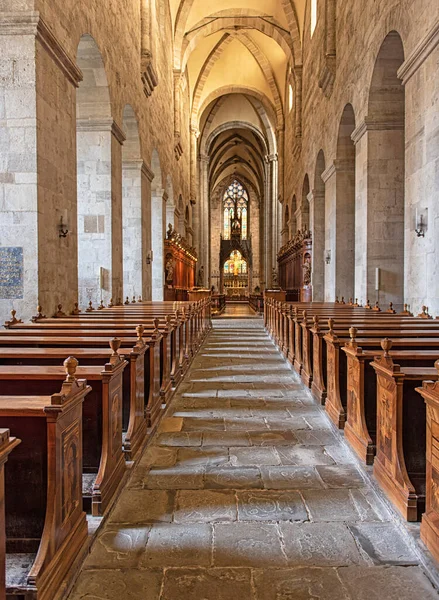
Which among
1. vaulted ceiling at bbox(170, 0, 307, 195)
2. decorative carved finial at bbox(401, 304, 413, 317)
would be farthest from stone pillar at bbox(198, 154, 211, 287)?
decorative carved finial at bbox(401, 304, 413, 317)

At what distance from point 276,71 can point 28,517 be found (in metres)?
28.1

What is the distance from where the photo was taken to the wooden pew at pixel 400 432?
2.87 m

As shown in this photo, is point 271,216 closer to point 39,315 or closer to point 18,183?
point 18,183

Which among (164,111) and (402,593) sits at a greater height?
(164,111)

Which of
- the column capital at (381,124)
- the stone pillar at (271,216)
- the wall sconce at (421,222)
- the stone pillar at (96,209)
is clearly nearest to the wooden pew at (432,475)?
the wall sconce at (421,222)

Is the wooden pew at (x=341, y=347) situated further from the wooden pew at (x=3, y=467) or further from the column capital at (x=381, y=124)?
the column capital at (x=381, y=124)

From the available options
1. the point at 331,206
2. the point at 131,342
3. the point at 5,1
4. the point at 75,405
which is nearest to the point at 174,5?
the point at 331,206

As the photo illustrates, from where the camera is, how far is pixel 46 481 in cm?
230

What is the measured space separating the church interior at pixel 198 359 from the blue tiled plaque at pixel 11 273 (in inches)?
1.5

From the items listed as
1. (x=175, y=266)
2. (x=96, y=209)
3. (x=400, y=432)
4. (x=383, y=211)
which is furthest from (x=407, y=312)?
(x=175, y=266)

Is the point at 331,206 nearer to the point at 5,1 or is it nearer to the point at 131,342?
the point at 5,1

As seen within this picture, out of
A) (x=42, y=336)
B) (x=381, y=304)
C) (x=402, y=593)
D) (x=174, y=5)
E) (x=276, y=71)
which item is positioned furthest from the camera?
(x=276, y=71)

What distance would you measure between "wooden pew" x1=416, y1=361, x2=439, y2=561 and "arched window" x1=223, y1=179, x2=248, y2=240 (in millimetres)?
46639

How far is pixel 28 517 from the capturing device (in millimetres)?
2293
